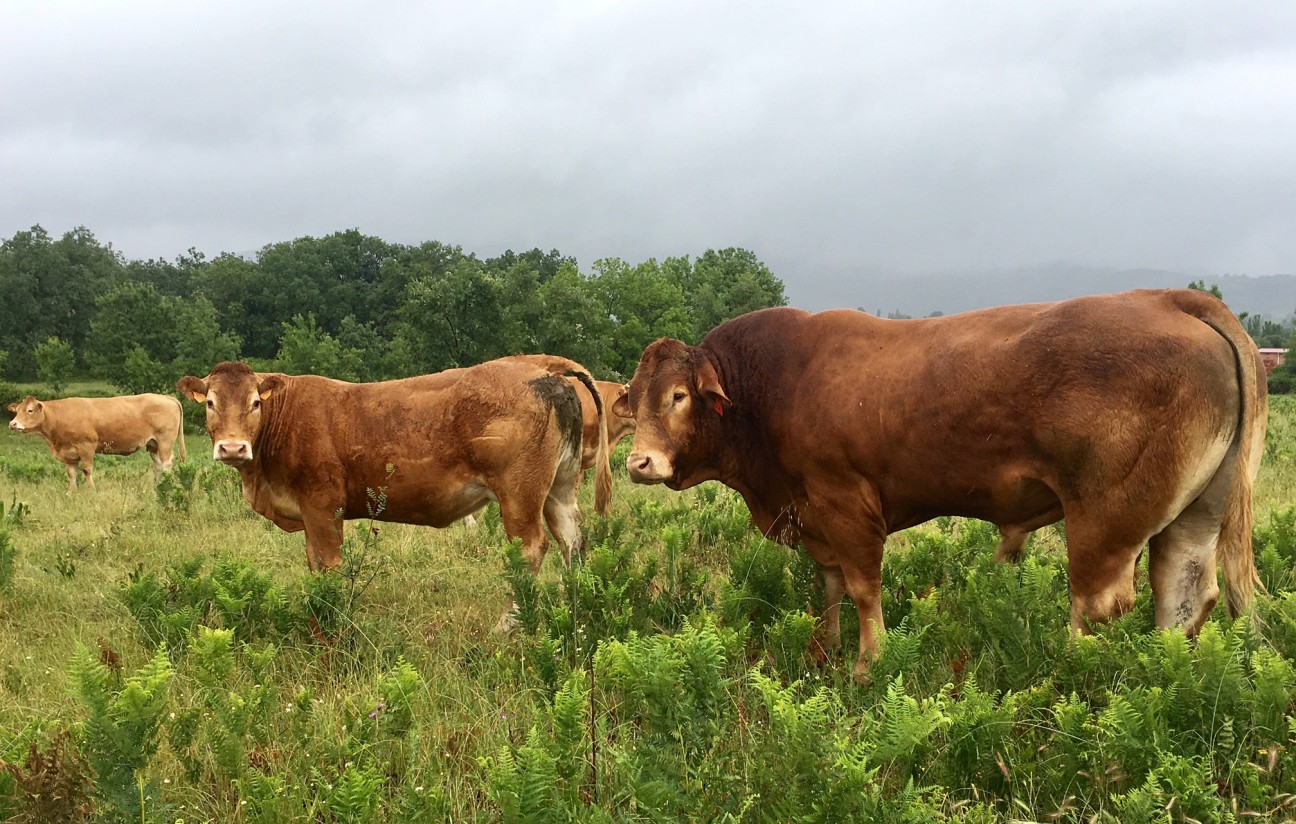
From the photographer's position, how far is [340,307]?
83.8 m

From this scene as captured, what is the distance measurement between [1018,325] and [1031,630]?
161 cm

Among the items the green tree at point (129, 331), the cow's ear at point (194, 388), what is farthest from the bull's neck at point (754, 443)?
the green tree at point (129, 331)

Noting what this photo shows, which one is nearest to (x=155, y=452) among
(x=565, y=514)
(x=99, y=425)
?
(x=99, y=425)

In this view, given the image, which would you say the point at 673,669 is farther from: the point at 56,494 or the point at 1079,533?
the point at 56,494

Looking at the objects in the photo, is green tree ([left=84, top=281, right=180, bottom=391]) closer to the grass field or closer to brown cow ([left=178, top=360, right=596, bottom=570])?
brown cow ([left=178, top=360, right=596, bottom=570])

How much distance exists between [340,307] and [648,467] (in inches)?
3351

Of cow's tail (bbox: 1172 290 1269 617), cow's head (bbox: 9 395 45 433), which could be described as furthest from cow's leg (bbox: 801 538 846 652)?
cow's head (bbox: 9 395 45 433)

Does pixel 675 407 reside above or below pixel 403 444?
above

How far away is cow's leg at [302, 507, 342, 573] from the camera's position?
21.9ft

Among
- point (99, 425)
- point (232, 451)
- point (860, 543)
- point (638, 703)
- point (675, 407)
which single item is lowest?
point (99, 425)

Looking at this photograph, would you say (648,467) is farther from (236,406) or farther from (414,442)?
(236,406)

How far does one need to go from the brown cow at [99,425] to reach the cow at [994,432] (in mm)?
15707

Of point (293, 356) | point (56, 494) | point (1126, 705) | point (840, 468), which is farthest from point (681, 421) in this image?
point (293, 356)

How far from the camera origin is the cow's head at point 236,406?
636 centimetres
